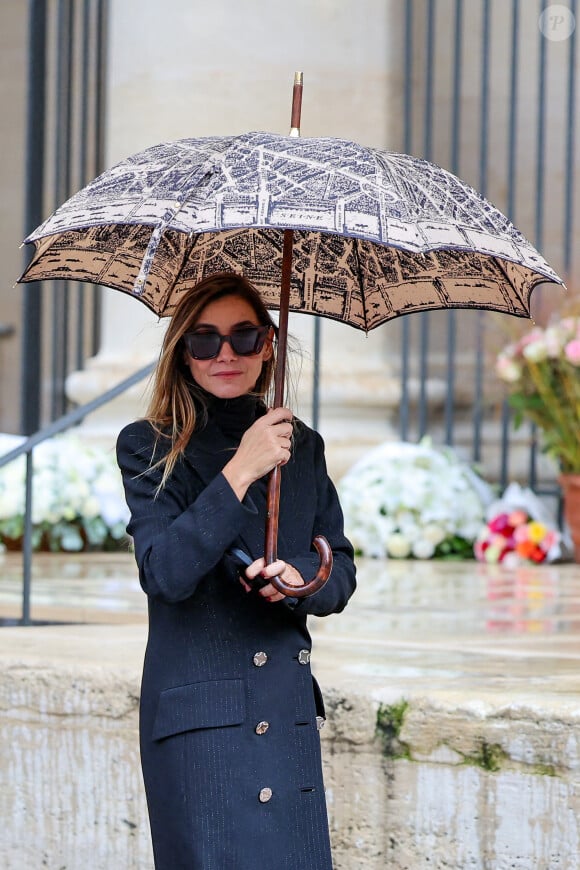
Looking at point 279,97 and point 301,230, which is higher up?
point 279,97

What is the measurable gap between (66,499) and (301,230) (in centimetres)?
364

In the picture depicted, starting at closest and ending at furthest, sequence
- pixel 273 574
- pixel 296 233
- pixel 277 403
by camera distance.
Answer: pixel 273 574 → pixel 277 403 → pixel 296 233

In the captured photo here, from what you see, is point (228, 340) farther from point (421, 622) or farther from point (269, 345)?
point (421, 622)

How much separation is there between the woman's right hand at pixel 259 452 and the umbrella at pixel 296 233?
6 cm

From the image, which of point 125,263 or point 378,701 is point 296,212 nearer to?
point 125,263

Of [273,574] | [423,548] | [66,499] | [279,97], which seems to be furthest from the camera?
[279,97]

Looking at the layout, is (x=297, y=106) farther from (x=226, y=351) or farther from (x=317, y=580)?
(x=317, y=580)

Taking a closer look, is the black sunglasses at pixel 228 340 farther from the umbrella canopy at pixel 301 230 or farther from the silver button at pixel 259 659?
the silver button at pixel 259 659

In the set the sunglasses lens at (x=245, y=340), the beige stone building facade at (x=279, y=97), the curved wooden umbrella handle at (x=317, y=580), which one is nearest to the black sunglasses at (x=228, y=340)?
the sunglasses lens at (x=245, y=340)

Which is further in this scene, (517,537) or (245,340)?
(517,537)

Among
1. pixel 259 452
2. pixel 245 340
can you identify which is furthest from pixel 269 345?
pixel 259 452

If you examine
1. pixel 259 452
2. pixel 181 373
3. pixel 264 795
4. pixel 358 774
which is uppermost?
pixel 181 373

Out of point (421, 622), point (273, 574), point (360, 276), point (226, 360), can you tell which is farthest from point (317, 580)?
point (421, 622)

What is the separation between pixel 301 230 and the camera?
2.26 m
